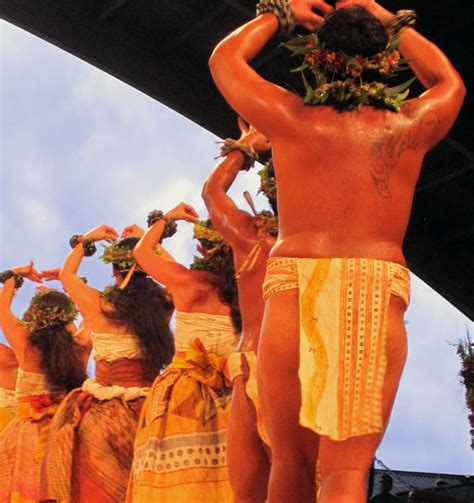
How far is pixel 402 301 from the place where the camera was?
2744mm

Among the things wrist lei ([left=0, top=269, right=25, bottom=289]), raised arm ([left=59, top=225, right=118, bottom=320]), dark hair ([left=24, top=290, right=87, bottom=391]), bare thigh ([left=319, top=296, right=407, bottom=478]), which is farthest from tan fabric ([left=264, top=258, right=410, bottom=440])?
wrist lei ([left=0, top=269, right=25, bottom=289])

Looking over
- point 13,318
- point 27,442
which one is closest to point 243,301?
point 27,442

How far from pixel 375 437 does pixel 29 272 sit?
441 cm

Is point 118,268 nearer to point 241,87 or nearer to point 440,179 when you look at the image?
point 440,179

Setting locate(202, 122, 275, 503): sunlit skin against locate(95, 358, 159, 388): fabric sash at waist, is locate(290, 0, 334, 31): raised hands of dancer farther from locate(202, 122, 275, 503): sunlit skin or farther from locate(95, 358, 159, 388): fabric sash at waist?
locate(95, 358, 159, 388): fabric sash at waist

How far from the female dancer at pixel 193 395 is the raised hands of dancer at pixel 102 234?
125 centimetres

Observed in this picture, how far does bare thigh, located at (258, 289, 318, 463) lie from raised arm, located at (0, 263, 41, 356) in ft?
12.1

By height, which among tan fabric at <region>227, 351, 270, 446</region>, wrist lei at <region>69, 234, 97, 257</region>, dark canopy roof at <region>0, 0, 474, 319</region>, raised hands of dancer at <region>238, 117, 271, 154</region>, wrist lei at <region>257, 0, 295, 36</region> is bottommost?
tan fabric at <region>227, 351, 270, 446</region>

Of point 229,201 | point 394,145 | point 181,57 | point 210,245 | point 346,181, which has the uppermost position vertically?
point 181,57

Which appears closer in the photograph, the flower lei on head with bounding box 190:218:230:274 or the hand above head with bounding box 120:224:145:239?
the flower lei on head with bounding box 190:218:230:274

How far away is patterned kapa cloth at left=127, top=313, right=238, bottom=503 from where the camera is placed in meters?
→ 4.45

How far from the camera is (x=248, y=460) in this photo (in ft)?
11.5

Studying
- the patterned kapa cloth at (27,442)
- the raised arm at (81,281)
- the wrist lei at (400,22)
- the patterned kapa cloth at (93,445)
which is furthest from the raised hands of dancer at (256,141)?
the patterned kapa cloth at (27,442)

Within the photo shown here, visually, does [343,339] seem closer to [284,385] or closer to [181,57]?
[284,385]
